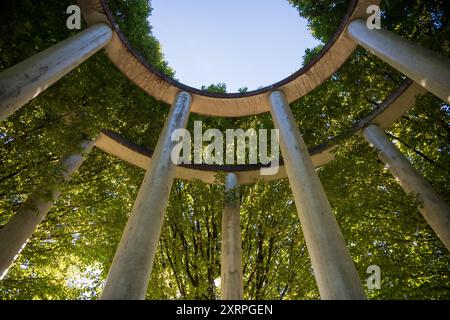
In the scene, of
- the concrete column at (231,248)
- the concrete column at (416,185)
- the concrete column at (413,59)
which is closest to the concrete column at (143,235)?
the concrete column at (231,248)

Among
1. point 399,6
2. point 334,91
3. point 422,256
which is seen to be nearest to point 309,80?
point 334,91

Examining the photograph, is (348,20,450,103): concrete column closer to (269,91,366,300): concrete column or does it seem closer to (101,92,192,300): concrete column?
(269,91,366,300): concrete column

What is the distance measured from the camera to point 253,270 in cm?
1294

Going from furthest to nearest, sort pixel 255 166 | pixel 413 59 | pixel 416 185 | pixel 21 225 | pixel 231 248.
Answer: pixel 255 166, pixel 231 248, pixel 416 185, pixel 21 225, pixel 413 59

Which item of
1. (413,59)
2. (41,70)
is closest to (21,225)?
(41,70)

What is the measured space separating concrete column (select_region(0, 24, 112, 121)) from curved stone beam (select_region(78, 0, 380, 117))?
148 cm

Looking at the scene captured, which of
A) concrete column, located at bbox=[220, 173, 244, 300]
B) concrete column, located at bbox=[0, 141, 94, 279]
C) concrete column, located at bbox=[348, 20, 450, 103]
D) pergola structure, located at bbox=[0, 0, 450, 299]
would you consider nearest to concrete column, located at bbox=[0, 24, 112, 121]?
pergola structure, located at bbox=[0, 0, 450, 299]

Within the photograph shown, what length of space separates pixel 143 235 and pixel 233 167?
8.91 meters

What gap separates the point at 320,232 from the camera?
6.54 metres

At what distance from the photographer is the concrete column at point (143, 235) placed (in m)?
5.29

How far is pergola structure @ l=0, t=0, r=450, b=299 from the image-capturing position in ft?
19.6

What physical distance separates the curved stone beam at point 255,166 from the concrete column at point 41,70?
4498 mm

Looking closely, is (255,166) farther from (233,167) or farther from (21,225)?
(21,225)

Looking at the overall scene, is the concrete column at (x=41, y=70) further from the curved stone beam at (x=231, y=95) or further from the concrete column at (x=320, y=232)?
the concrete column at (x=320, y=232)
